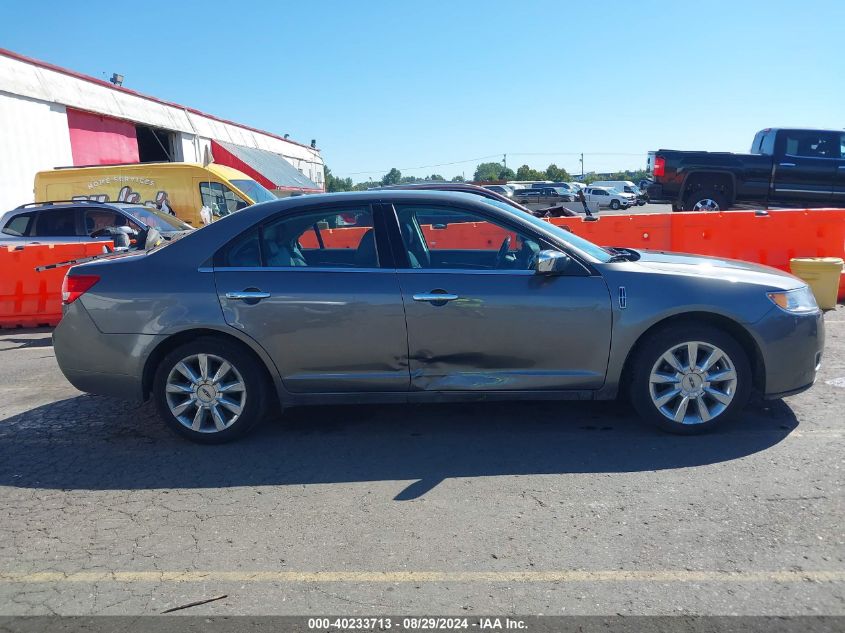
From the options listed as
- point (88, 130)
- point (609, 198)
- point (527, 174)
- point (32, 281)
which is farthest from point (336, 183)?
point (32, 281)

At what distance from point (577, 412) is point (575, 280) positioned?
1161 mm

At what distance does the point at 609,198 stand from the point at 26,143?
32.4m

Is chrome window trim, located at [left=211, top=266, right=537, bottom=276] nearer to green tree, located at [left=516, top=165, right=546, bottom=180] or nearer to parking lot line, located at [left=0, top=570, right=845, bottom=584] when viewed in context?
parking lot line, located at [left=0, top=570, right=845, bottom=584]

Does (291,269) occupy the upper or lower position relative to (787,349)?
upper

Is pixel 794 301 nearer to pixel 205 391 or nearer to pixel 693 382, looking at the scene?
pixel 693 382

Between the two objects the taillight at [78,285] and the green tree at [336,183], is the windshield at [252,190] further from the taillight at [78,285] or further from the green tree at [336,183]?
the green tree at [336,183]

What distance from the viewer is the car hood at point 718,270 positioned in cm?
460

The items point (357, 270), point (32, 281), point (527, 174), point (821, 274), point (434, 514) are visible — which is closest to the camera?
point (434, 514)

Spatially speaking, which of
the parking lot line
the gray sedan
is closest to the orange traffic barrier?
the gray sedan

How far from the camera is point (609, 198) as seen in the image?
42.9 metres

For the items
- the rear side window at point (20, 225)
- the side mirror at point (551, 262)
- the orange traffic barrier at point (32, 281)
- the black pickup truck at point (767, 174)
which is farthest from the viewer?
the black pickup truck at point (767, 174)

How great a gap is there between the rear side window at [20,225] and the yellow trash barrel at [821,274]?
11110mm

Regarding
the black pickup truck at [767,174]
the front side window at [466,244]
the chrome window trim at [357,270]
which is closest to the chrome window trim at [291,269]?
the chrome window trim at [357,270]

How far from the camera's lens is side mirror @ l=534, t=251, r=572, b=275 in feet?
14.6
